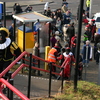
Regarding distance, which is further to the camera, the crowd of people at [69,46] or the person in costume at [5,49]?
the crowd of people at [69,46]

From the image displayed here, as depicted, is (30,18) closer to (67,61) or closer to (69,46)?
(67,61)

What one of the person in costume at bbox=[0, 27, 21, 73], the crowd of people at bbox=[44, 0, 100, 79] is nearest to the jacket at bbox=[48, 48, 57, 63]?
the crowd of people at bbox=[44, 0, 100, 79]

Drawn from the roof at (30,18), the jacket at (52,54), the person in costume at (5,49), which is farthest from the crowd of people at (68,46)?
the person in costume at (5,49)

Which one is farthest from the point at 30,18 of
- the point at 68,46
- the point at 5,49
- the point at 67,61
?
the point at 5,49

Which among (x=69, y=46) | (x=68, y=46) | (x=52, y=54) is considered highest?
(x=52, y=54)

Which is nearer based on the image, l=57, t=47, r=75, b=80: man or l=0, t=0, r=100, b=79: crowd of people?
l=57, t=47, r=75, b=80: man

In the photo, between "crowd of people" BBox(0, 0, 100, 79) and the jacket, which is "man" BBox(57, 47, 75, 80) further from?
the jacket

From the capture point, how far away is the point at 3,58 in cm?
702

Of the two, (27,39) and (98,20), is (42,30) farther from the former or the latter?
(98,20)

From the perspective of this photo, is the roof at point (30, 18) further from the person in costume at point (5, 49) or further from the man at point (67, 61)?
the person in costume at point (5, 49)

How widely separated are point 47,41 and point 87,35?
2.86 metres

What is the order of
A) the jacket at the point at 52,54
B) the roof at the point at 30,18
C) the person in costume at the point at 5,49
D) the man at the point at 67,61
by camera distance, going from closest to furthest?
1. the person in costume at the point at 5,49
2. the man at the point at 67,61
3. the jacket at the point at 52,54
4. the roof at the point at 30,18

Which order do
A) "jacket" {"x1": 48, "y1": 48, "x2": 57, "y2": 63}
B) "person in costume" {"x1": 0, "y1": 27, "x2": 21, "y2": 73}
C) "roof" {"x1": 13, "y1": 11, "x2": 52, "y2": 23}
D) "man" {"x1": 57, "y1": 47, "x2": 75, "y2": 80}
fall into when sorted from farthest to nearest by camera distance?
"roof" {"x1": 13, "y1": 11, "x2": 52, "y2": 23} → "jacket" {"x1": 48, "y1": 48, "x2": 57, "y2": 63} → "man" {"x1": 57, "y1": 47, "x2": 75, "y2": 80} → "person in costume" {"x1": 0, "y1": 27, "x2": 21, "y2": 73}

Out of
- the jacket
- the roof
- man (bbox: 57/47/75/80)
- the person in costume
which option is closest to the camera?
the person in costume
